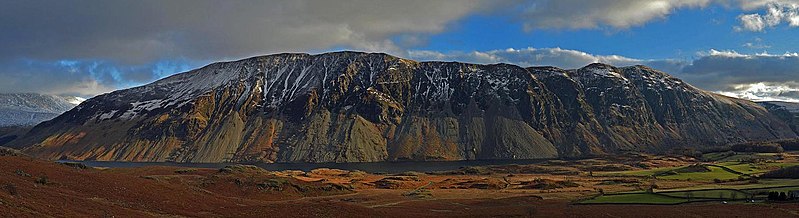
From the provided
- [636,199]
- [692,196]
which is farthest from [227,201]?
[692,196]

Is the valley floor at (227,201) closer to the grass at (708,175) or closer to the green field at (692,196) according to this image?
the green field at (692,196)

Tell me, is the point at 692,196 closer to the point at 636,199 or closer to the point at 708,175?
the point at 636,199

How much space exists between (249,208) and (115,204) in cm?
1098

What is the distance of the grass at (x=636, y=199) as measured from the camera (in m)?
58.0

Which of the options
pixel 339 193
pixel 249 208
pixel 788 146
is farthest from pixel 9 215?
pixel 788 146

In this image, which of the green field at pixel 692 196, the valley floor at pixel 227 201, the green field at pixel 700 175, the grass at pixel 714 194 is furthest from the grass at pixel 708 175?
the grass at pixel 714 194

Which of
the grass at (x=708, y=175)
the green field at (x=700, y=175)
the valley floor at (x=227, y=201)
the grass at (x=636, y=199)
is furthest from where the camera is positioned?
the green field at (x=700, y=175)

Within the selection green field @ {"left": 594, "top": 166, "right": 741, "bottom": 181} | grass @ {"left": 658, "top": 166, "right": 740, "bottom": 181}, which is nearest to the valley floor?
grass @ {"left": 658, "top": 166, "right": 740, "bottom": 181}

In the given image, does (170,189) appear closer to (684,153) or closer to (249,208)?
(249,208)

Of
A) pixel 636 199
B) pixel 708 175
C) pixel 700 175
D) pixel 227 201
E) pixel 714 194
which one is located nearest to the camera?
pixel 227 201

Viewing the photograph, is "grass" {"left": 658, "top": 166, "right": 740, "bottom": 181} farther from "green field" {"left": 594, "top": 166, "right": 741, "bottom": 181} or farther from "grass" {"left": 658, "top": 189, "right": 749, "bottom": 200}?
"grass" {"left": 658, "top": 189, "right": 749, "bottom": 200}

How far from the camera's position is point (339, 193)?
8581cm

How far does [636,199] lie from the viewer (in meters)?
60.3

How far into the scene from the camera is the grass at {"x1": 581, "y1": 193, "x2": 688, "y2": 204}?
58.0 meters
